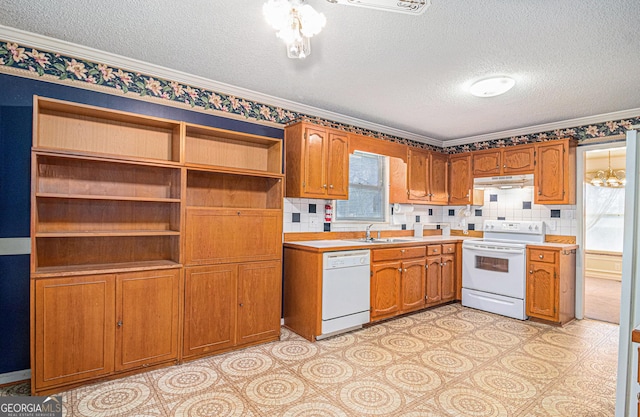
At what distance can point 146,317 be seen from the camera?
2.49 m

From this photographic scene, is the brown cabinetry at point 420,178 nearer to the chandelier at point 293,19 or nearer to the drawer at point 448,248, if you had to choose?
the drawer at point 448,248

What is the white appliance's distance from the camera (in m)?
3.96

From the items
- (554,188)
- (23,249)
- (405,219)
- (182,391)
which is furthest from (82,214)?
(554,188)

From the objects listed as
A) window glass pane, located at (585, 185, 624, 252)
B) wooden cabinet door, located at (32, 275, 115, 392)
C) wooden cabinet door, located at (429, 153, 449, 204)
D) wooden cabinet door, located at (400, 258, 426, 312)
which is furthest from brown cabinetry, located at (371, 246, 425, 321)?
window glass pane, located at (585, 185, 624, 252)

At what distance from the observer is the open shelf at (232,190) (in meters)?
3.04

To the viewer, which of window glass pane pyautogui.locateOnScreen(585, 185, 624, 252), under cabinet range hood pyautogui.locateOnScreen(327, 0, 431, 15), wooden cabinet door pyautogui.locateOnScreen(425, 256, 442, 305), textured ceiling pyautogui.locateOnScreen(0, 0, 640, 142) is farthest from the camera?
window glass pane pyautogui.locateOnScreen(585, 185, 624, 252)

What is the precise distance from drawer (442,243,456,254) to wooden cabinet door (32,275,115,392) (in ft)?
12.2

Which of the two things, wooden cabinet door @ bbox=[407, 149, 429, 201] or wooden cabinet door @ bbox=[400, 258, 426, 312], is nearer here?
wooden cabinet door @ bbox=[400, 258, 426, 312]

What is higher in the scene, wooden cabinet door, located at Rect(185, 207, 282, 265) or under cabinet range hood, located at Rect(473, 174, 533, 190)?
under cabinet range hood, located at Rect(473, 174, 533, 190)

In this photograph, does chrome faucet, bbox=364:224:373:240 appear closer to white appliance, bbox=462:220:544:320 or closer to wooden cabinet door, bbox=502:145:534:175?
white appliance, bbox=462:220:544:320

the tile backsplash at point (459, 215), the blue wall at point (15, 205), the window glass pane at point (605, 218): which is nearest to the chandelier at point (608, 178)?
the window glass pane at point (605, 218)

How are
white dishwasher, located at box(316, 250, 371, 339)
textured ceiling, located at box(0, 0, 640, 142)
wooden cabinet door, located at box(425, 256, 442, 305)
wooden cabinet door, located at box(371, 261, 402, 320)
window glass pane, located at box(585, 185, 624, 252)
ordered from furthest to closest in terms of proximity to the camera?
window glass pane, located at box(585, 185, 624, 252) < wooden cabinet door, located at box(425, 256, 442, 305) < wooden cabinet door, located at box(371, 261, 402, 320) < white dishwasher, located at box(316, 250, 371, 339) < textured ceiling, located at box(0, 0, 640, 142)

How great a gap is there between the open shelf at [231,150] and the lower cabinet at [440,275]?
2.26 meters

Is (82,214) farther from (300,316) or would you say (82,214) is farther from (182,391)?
(300,316)
